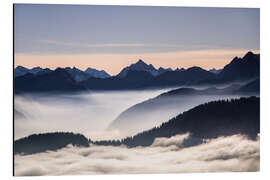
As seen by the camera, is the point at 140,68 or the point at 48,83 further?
the point at 140,68

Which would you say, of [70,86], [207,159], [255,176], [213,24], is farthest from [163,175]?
[213,24]

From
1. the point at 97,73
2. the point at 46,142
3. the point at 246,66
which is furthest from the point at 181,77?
the point at 46,142

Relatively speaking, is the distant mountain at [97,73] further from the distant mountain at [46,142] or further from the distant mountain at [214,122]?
the distant mountain at [46,142]

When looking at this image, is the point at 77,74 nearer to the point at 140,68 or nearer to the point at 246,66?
the point at 140,68

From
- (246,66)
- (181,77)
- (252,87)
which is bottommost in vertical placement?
(252,87)

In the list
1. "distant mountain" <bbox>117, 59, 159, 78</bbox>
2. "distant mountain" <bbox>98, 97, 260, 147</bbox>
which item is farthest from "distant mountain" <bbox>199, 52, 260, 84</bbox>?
"distant mountain" <bbox>117, 59, 159, 78</bbox>

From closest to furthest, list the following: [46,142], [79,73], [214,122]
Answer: [46,142] < [79,73] < [214,122]
